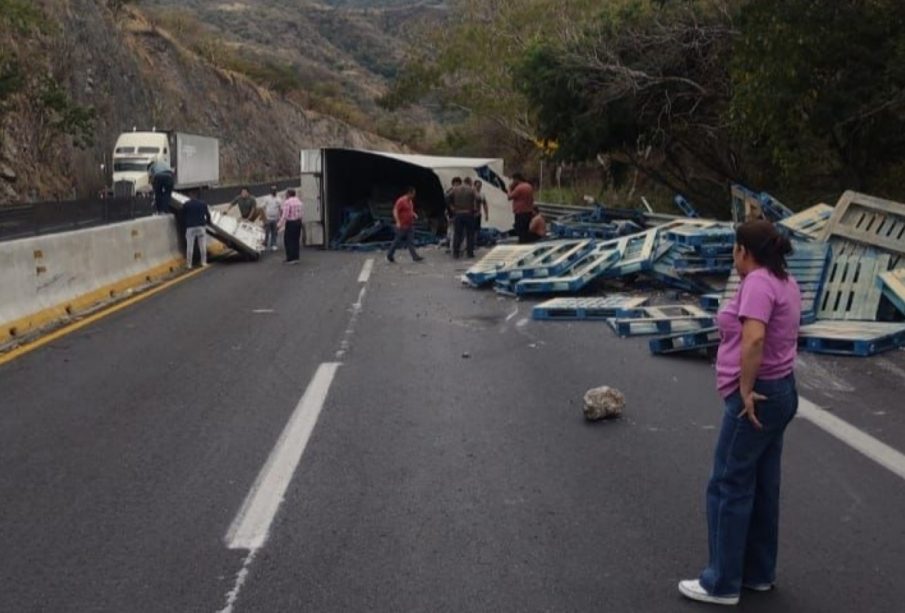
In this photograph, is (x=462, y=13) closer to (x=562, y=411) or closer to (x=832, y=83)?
(x=832, y=83)

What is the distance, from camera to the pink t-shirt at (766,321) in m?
4.70

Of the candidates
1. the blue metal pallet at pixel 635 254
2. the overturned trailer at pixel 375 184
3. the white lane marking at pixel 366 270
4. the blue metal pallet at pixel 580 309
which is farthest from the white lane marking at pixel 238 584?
the overturned trailer at pixel 375 184

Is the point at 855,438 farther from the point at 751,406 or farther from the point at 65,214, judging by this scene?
the point at 65,214

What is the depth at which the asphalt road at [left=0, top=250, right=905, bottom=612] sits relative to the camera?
5117mm

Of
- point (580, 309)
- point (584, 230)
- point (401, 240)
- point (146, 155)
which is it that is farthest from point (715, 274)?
point (146, 155)

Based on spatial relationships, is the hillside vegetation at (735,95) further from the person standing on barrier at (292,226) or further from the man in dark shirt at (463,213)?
the person standing on barrier at (292,226)

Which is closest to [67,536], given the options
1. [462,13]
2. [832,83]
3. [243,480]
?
[243,480]

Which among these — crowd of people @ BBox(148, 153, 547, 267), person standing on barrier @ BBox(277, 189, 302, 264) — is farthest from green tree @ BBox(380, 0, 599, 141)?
person standing on barrier @ BBox(277, 189, 302, 264)

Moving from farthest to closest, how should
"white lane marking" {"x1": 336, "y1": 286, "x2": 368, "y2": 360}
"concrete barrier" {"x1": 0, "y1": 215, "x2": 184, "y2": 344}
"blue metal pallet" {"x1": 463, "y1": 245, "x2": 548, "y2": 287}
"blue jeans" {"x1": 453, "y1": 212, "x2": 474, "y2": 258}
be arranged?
"blue jeans" {"x1": 453, "y1": 212, "x2": 474, "y2": 258} → "blue metal pallet" {"x1": 463, "y1": 245, "x2": 548, "y2": 287} → "concrete barrier" {"x1": 0, "y1": 215, "x2": 184, "y2": 344} → "white lane marking" {"x1": 336, "y1": 286, "x2": 368, "y2": 360}

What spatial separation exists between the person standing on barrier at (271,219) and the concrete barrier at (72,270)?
5743 mm

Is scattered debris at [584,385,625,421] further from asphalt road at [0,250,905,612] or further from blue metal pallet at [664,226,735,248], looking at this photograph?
blue metal pallet at [664,226,735,248]

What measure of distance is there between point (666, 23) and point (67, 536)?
891 inches

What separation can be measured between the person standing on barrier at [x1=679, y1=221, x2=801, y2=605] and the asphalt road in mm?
270

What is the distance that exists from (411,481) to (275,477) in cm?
87
